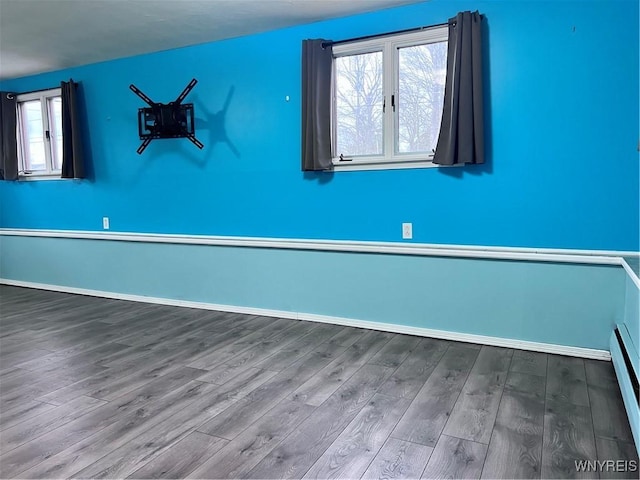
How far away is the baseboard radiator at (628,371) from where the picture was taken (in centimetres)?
190

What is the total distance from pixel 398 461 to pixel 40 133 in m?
5.15

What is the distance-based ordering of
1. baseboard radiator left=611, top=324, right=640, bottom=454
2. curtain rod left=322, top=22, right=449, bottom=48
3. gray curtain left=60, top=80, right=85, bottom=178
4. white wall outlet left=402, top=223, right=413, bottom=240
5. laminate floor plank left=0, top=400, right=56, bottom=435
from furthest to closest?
1. gray curtain left=60, top=80, right=85, bottom=178
2. white wall outlet left=402, top=223, right=413, bottom=240
3. curtain rod left=322, top=22, right=449, bottom=48
4. laminate floor plank left=0, top=400, right=56, bottom=435
5. baseboard radiator left=611, top=324, right=640, bottom=454

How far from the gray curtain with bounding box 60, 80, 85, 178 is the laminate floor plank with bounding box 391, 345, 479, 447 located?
3938mm

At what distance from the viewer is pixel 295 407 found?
2275 mm

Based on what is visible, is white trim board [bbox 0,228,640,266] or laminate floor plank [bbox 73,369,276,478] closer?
laminate floor plank [bbox 73,369,276,478]

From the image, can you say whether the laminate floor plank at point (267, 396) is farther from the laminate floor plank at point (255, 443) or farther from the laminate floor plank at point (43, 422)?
the laminate floor plank at point (43, 422)

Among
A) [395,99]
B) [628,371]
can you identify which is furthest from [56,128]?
[628,371]

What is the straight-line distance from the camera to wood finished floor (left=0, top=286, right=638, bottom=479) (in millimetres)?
1812

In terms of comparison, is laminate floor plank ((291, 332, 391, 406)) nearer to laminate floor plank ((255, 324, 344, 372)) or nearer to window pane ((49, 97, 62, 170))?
laminate floor plank ((255, 324, 344, 372))

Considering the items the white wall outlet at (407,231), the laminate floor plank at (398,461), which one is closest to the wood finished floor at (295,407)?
the laminate floor plank at (398,461)

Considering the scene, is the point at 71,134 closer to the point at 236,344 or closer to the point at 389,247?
the point at 236,344

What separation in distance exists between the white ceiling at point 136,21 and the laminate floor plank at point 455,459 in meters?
2.72

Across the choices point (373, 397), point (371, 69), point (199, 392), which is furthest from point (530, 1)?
point (199, 392)

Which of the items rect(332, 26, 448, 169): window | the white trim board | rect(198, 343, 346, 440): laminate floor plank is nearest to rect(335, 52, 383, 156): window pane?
rect(332, 26, 448, 169): window
